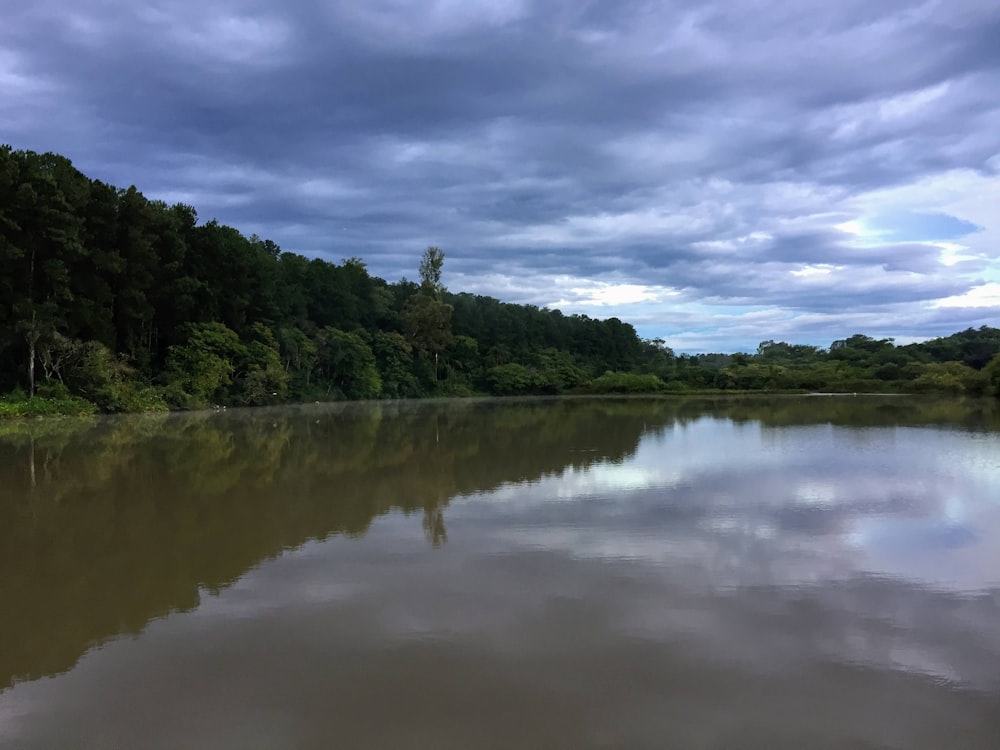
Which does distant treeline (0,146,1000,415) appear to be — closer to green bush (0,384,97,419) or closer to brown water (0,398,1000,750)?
green bush (0,384,97,419)

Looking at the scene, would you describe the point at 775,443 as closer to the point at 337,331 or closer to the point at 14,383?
the point at 14,383

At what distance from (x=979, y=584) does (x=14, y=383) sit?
24.3 m

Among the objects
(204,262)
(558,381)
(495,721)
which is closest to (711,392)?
(558,381)

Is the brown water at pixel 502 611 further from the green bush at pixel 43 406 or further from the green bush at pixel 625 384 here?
the green bush at pixel 625 384

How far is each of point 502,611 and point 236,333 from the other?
2720cm

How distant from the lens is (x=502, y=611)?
155 inches

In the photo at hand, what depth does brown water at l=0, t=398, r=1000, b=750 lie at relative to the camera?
2748mm

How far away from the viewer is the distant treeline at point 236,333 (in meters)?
20.1

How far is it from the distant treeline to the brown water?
45.6ft

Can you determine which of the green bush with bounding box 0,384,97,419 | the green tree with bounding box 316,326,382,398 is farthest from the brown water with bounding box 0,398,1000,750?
the green tree with bounding box 316,326,382,398

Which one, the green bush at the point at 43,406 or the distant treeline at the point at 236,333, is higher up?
the distant treeline at the point at 236,333

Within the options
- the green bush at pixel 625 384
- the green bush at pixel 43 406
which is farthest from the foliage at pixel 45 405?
the green bush at pixel 625 384

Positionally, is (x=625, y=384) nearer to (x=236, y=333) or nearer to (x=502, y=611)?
(x=236, y=333)

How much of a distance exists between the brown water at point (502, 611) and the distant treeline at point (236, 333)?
45.6 feet
